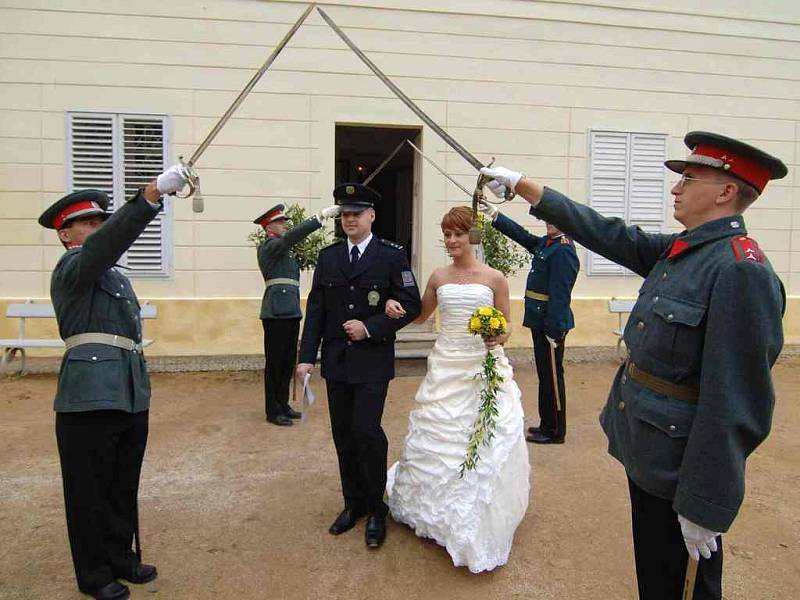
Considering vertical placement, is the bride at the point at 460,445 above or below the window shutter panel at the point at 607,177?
below

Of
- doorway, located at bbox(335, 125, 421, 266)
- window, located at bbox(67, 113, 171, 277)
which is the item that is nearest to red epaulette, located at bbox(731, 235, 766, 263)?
window, located at bbox(67, 113, 171, 277)

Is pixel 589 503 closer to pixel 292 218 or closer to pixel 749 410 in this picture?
pixel 749 410

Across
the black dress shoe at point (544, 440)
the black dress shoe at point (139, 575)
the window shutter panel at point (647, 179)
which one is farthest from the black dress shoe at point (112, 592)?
the window shutter panel at point (647, 179)

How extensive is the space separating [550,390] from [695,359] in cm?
338

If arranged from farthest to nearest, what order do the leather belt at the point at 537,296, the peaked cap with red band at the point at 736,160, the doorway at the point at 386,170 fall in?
the doorway at the point at 386,170, the leather belt at the point at 537,296, the peaked cap with red band at the point at 736,160

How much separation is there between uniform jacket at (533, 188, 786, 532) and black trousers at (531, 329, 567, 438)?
2.99 meters

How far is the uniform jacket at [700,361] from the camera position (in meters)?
1.78

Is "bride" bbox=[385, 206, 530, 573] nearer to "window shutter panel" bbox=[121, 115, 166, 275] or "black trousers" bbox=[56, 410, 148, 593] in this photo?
"black trousers" bbox=[56, 410, 148, 593]

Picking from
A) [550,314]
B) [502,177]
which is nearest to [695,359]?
[502,177]

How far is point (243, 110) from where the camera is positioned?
805 centimetres

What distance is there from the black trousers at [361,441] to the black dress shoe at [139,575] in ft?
3.57

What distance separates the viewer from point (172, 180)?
250cm

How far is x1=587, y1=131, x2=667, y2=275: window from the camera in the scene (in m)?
8.91

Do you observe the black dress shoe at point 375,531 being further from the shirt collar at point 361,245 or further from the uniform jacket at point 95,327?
the shirt collar at point 361,245
